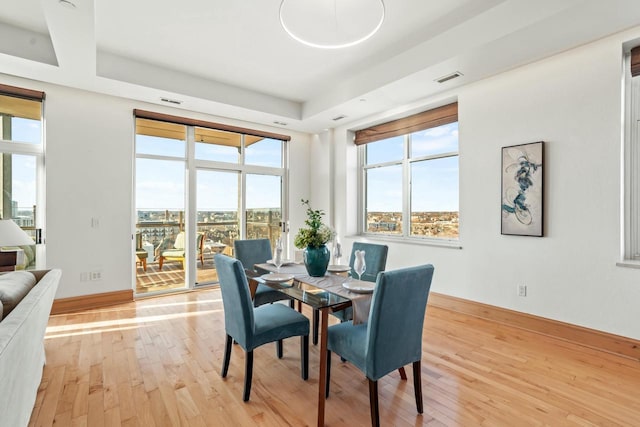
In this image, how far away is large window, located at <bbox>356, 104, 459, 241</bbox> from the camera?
4.19 metres

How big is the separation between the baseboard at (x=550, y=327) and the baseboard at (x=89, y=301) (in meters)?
4.25

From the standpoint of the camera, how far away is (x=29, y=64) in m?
3.23

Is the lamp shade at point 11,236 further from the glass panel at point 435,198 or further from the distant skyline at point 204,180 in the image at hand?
the glass panel at point 435,198

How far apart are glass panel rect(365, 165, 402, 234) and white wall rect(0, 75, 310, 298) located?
352 cm

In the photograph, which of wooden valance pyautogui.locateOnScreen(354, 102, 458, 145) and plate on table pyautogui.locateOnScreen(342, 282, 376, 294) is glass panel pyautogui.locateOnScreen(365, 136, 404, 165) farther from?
plate on table pyautogui.locateOnScreen(342, 282, 376, 294)

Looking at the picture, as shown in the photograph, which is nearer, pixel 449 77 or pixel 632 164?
pixel 632 164

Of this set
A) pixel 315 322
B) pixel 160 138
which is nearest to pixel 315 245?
A: pixel 315 322

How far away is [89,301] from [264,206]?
289 cm

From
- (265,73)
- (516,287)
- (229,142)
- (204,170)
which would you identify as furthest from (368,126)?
(516,287)

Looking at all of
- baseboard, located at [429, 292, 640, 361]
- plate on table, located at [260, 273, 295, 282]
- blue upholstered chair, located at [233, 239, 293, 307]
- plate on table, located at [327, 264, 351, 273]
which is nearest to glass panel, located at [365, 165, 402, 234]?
Result: baseboard, located at [429, 292, 640, 361]

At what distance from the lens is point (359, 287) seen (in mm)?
2131

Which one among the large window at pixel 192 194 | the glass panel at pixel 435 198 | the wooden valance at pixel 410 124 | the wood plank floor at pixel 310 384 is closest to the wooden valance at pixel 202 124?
the large window at pixel 192 194

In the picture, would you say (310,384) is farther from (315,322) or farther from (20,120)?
(20,120)

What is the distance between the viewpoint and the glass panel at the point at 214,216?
503 cm
